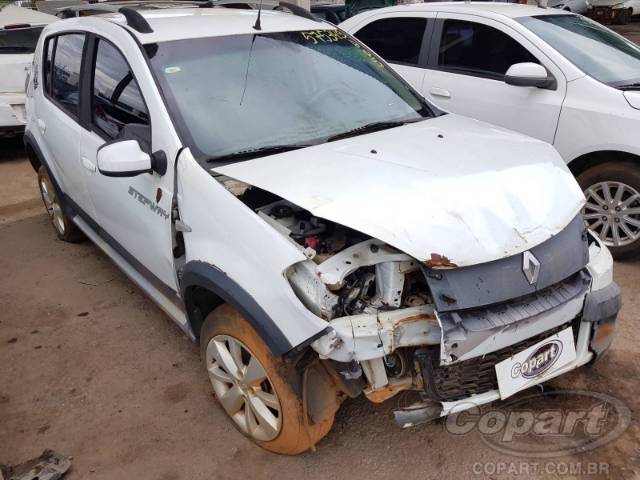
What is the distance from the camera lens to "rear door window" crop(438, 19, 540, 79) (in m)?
4.34

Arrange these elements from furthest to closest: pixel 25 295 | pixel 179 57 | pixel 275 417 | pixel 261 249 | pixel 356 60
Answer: pixel 25 295, pixel 356 60, pixel 179 57, pixel 275 417, pixel 261 249

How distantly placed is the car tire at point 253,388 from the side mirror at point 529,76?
2868 mm

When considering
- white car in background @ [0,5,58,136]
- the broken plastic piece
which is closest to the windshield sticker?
the broken plastic piece

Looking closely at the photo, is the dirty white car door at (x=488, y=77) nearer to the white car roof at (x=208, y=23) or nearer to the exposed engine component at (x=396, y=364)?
the white car roof at (x=208, y=23)

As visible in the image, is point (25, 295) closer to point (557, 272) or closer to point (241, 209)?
point (241, 209)

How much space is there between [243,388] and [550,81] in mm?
3189

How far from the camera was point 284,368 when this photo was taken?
219 centimetres

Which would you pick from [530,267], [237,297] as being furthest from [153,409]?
[530,267]

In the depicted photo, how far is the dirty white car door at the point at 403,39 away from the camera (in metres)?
4.88

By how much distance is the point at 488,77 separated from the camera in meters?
4.47

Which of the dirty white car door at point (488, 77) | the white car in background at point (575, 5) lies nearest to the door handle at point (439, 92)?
the dirty white car door at point (488, 77)

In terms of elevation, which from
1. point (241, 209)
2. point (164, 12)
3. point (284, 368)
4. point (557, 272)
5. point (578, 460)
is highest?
point (164, 12)

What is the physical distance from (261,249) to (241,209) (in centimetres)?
21

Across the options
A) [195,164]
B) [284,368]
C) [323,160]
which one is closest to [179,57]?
[195,164]
